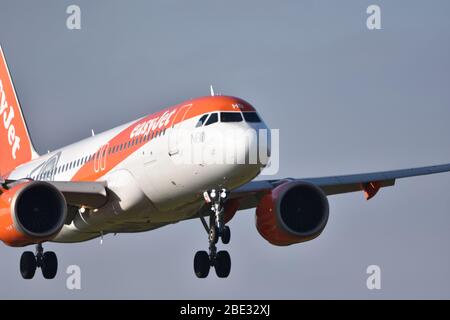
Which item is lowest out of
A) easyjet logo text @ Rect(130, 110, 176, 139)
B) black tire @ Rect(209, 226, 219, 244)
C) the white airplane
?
black tire @ Rect(209, 226, 219, 244)

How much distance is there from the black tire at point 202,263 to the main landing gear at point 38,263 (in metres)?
8.34

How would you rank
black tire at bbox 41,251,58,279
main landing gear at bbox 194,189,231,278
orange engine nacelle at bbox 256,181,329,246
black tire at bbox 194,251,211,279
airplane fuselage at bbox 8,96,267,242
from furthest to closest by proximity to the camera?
black tire at bbox 41,251,58,279
orange engine nacelle at bbox 256,181,329,246
black tire at bbox 194,251,211,279
main landing gear at bbox 194,189,231,278
airplane fuselage at bbox 8,96,267,242

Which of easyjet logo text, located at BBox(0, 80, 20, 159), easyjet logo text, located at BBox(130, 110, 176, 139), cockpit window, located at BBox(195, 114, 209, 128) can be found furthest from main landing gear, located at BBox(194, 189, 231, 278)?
easyjet logo text, located at BBox(0, 80, 20, 159)

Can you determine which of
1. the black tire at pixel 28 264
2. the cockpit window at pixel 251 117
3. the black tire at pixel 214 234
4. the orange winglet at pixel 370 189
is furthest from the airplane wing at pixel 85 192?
the orange winglet at pixel 370 189

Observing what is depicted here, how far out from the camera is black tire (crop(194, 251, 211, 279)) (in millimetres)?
41875

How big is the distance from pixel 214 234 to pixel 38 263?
12.3 meters

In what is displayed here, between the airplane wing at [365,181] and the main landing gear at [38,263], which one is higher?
the airplane wing at [365,181]

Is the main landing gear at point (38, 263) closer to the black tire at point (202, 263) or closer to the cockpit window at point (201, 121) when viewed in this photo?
the black tire at point (202, 263)

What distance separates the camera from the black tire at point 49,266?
48300mm

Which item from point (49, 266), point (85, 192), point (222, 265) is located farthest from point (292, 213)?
point (49, 266)

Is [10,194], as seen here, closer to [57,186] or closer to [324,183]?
[57,186]

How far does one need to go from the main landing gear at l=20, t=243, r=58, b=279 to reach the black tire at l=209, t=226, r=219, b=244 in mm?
11629

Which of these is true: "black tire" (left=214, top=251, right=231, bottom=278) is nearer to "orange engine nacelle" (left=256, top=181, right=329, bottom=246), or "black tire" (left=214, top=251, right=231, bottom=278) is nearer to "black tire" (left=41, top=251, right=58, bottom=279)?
"orange engine nacelle" (left=256, top=181, right=329, bottom=246)

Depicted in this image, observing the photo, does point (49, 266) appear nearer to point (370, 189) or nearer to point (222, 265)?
point (222, 265)
